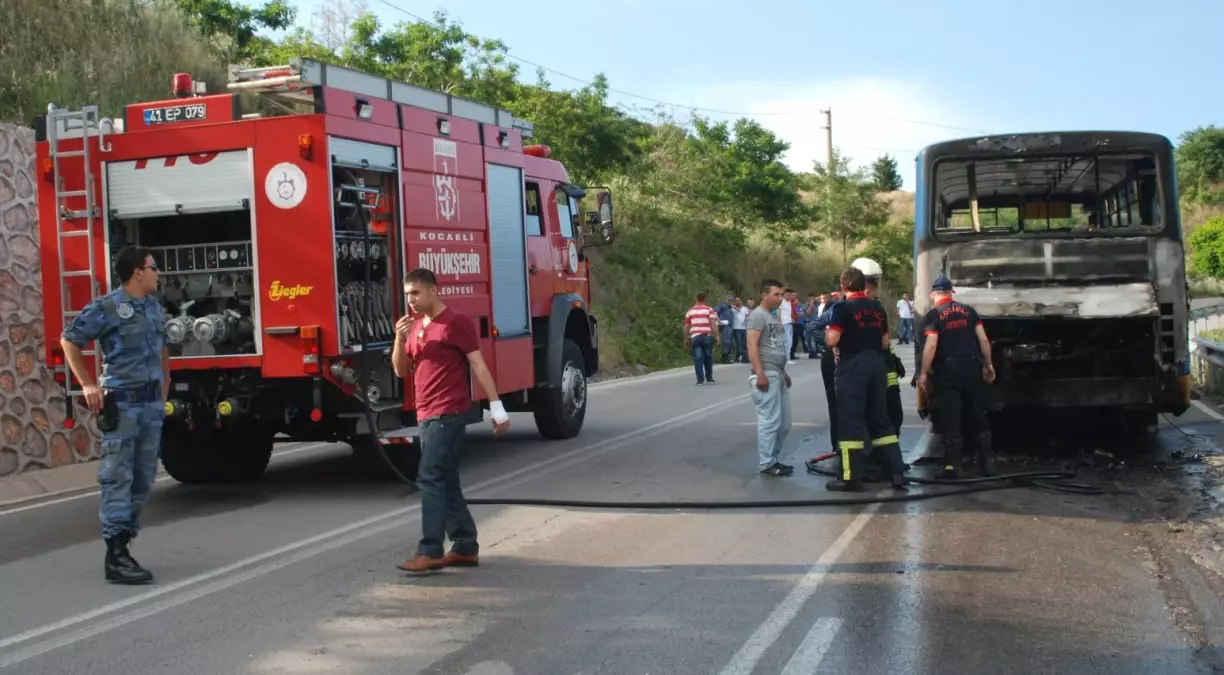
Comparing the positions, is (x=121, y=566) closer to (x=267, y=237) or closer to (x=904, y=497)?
(x=267, y=237)

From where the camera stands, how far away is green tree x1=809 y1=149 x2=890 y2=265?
5084cm

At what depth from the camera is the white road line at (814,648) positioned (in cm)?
490

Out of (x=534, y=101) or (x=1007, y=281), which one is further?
(x=534, y=101)

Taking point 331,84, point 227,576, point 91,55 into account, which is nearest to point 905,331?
point 91,55

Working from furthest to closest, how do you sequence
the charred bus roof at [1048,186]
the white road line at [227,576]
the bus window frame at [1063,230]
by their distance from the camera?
the charred bus roof at [1048,186] < the bus window frame at [1063,230] < the white road line at [227,576]

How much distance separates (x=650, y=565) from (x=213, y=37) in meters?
20.4

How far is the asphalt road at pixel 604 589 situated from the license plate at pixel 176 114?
9.77 feet

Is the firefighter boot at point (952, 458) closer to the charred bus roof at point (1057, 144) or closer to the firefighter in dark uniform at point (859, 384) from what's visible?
the firefighter in dark uniform at point (859, 384)

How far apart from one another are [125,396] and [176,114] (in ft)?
10.8

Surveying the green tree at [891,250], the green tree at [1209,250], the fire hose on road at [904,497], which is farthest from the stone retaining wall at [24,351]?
the green tree at [1209,250]

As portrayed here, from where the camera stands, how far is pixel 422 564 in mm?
6664

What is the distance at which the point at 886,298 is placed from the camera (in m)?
49.3

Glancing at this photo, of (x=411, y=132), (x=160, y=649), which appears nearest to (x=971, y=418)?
(x=411, y=132)

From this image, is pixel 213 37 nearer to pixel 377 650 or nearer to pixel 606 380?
pixel 606 380
